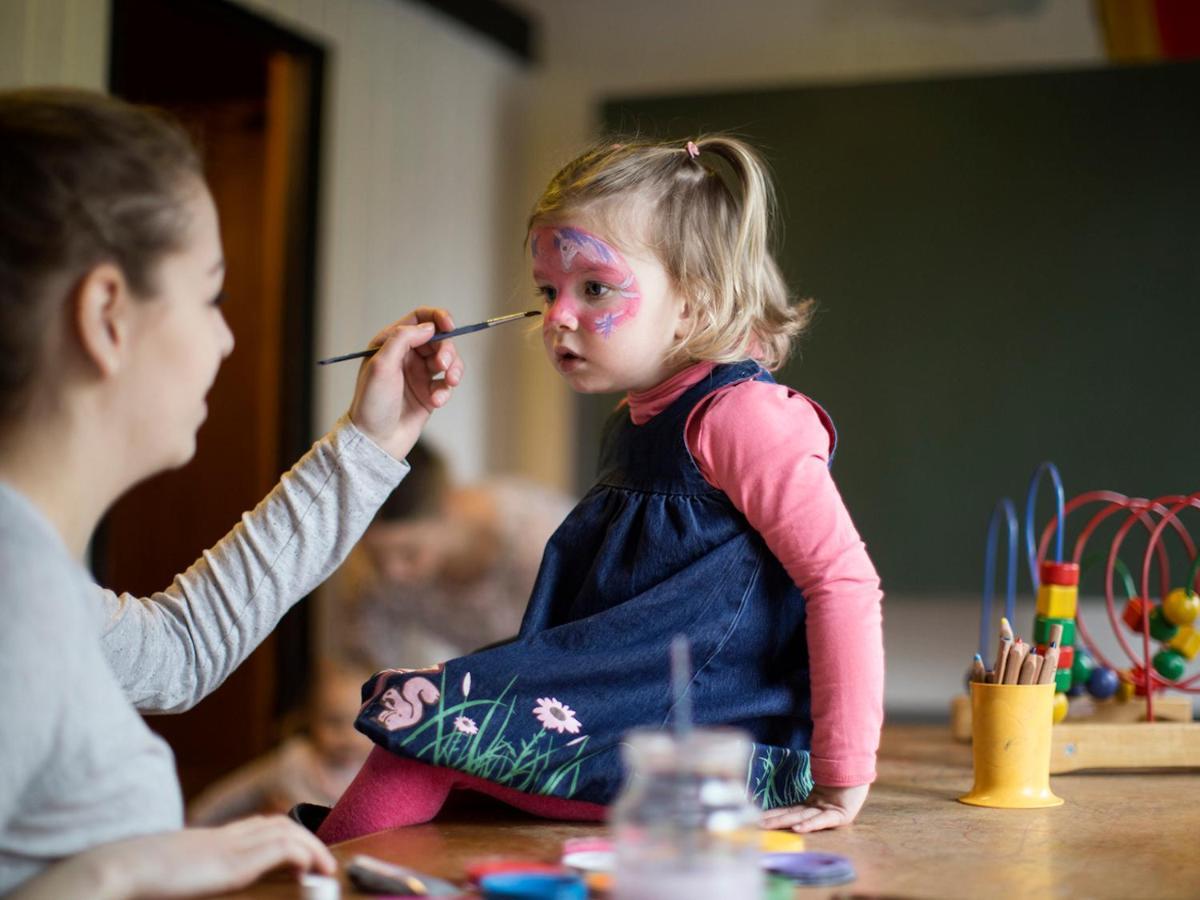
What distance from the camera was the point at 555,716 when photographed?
3.67 ft

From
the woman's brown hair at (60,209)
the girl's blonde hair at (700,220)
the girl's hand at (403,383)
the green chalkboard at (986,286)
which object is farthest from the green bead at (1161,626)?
the green chalkboard at (986,286)

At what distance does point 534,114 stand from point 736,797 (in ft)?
14.4

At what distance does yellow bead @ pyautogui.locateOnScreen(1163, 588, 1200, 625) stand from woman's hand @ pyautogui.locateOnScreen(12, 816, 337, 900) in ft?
3.58

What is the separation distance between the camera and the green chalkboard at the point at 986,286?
3.93 m

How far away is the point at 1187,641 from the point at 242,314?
3154 mm

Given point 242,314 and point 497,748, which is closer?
point 497,748

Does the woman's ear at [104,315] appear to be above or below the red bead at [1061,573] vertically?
above

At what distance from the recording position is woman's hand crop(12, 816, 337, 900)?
0.77m

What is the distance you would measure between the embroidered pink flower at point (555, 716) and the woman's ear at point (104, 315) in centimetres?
45

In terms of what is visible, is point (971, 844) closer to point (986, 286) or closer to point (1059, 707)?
point (1059, 707)

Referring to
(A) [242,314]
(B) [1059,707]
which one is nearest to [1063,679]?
(B) [1059,707]

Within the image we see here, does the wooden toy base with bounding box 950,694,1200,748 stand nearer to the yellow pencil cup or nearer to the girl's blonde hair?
the yellow pencil cup

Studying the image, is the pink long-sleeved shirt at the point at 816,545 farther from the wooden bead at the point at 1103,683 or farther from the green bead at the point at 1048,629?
the wooden bead at the point at 1103,683

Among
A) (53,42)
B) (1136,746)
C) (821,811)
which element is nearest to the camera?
(821,811)
